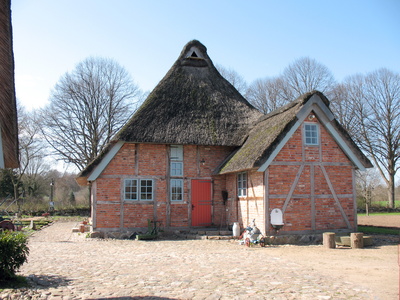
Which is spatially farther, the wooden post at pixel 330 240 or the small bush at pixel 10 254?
the wooden post at pixel 330 240

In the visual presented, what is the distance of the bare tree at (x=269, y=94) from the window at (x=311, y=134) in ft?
72.3

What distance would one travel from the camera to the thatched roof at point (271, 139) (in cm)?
1255

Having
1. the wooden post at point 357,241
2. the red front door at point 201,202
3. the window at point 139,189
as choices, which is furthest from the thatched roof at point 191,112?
the wooden post at point 357,241

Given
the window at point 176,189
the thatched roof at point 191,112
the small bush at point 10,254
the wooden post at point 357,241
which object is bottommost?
the wooden post at point 357,241

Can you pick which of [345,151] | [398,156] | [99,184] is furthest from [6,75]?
[398,156]

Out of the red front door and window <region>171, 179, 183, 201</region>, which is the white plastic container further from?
window <region>171, 179, 183, 201</region>

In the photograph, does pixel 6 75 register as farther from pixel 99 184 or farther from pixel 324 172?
pixel 324 172

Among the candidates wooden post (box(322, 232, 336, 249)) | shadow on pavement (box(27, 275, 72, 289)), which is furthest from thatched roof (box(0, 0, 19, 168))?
wooden post (box(322, 232, 336, 249))

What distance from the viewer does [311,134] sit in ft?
44.4

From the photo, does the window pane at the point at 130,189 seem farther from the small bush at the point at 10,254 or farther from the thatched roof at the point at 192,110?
the small bush at the point at 10,254

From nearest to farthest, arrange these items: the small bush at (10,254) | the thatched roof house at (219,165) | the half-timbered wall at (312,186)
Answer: the small bush at (10,254), the half-timbered wall at (312,186), the thatched roof house at (219,165)

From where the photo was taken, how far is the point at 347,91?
34.5 m

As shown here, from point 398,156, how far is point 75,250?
1275 inches

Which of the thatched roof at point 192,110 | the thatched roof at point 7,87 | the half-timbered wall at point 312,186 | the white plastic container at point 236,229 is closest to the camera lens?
the thatched roof at point 7,87
